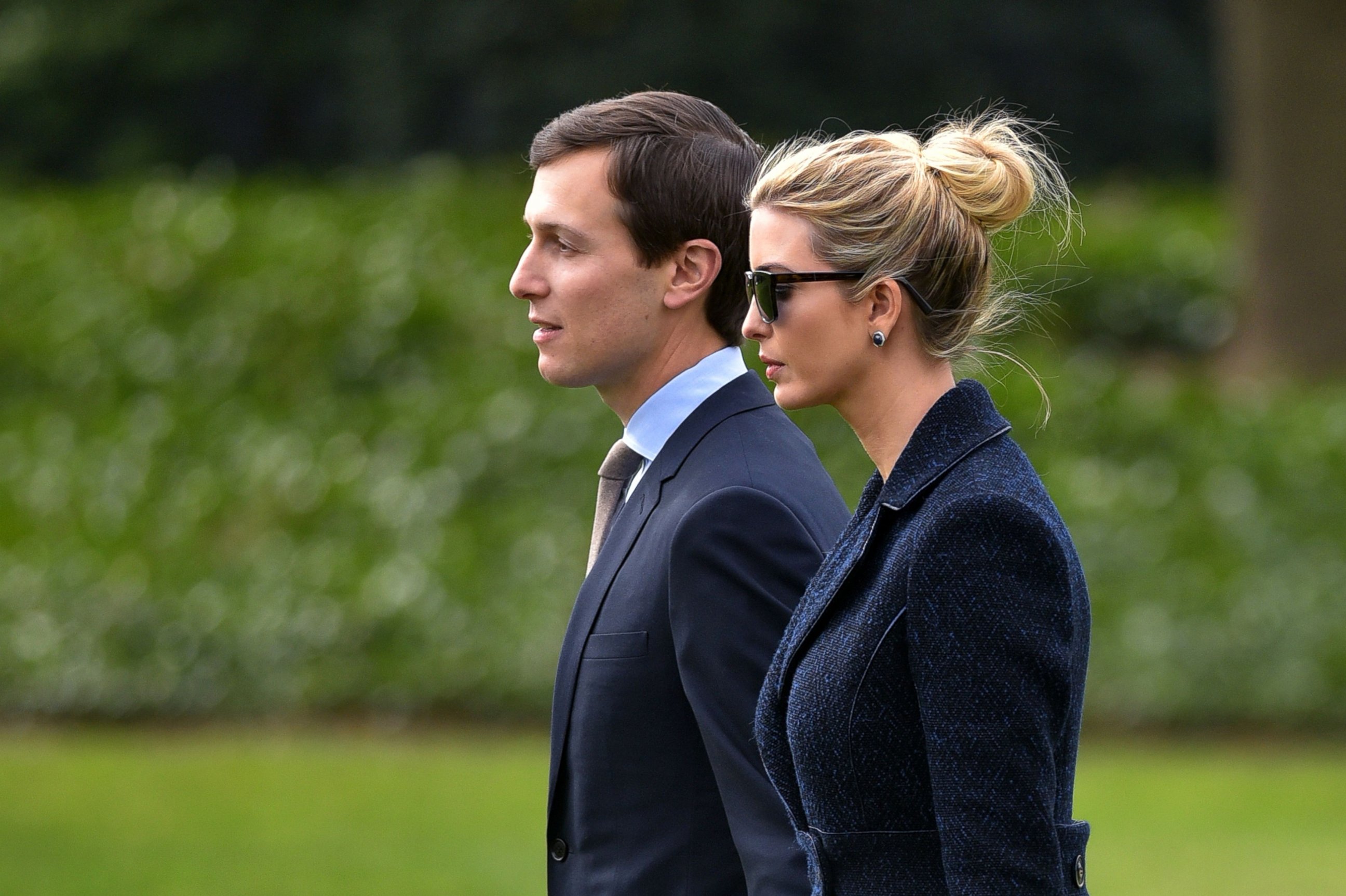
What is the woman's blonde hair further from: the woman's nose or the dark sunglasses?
the woman's nose

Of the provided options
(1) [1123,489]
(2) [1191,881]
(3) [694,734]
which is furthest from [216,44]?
(3) [694,734]

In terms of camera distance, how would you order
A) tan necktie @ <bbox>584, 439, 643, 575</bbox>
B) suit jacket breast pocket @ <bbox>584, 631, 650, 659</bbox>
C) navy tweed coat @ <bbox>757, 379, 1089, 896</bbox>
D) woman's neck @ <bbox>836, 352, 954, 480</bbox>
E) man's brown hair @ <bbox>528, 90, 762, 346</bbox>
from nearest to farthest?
navy tweed coat @ <bbox>757, 379, 1089, 896</bbox>
woman's neck @ <bbox>836, 352, 954, 480</bbox>
suit jacket breast pocket @ <bbox>584, 631, 650, 659</bbox>
man's brown hair @ <bbox>528, 90, 762, 346</bbox>
tan necktie @ <bbox>584, 439, 643, 575</bbox>

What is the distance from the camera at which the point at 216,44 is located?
2520cm

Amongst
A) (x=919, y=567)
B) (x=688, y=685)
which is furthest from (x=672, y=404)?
(x=919, y=567)

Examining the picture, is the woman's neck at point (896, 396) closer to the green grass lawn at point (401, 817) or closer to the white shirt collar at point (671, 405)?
the white shirt collar at point (671, 405)

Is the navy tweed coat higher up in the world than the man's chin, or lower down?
lower down

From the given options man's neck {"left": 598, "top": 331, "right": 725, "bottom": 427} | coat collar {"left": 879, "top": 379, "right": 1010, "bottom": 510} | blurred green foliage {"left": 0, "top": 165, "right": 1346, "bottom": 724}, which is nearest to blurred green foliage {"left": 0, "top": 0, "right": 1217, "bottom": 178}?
blurred green foliage {"left": 0, "top": 165, "right": 1346, "bottom": 724}

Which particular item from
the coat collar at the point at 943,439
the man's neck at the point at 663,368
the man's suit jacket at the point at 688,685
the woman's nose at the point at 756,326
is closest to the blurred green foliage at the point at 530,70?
the man's neck at the point at 663,368

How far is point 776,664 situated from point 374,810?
575cm

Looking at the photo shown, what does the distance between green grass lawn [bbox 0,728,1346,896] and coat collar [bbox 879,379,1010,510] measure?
15.9 feet

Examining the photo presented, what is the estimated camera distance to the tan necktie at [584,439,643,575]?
304cm

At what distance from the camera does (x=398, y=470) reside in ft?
36.3

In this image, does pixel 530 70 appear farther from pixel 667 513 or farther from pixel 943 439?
pixel 943 439

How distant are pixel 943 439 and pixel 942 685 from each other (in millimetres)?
337
